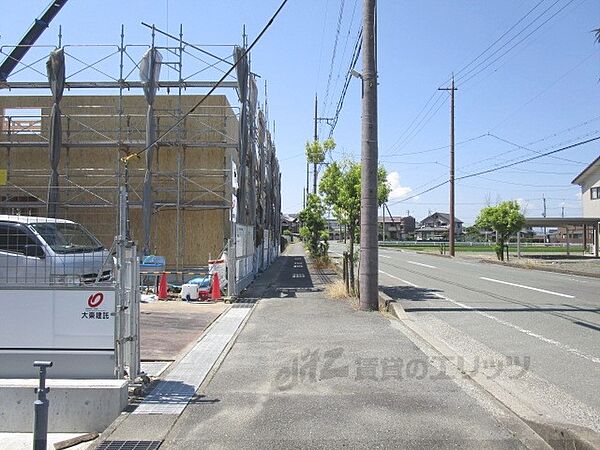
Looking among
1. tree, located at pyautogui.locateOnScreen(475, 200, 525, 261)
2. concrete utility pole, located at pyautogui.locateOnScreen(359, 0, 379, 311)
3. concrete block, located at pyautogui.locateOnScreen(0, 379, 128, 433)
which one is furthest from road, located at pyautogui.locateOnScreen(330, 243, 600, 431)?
tree, located at pyautogui.locateOnScreen(475, 200, 525, 261)

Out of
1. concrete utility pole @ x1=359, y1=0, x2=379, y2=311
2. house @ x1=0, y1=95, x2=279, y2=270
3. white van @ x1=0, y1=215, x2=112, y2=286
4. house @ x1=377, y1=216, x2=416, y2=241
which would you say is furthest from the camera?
house @ x1=377, y1=216, x2=416, y2=241

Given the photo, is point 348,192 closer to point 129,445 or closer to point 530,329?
point 530,329

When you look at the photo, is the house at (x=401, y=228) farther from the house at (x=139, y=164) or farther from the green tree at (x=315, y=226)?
the house at (x=139, y=164)

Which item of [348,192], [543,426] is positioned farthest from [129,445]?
[348,192]

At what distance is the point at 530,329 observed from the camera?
33.8ft

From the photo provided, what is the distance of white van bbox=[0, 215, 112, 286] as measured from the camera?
6.32m

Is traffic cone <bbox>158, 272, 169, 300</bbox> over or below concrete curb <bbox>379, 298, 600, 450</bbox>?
over

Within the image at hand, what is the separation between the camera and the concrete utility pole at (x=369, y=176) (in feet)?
40.3

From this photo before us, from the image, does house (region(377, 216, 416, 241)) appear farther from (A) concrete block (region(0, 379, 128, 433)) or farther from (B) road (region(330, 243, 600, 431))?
(A) concrete block (region(0, 379, 128, 433))

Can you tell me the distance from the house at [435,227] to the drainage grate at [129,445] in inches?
4987

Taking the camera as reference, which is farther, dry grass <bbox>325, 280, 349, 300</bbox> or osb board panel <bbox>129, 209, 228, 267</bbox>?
osb board panel <bbox>129, 209, 228, 267</bbox>

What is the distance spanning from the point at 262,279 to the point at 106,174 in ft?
22.7

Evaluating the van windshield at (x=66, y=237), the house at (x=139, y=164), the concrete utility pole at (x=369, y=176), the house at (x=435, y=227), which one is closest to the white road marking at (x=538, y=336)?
the concrete utility pole at (x=369, y=176)

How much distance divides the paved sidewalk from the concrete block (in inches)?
30.9
